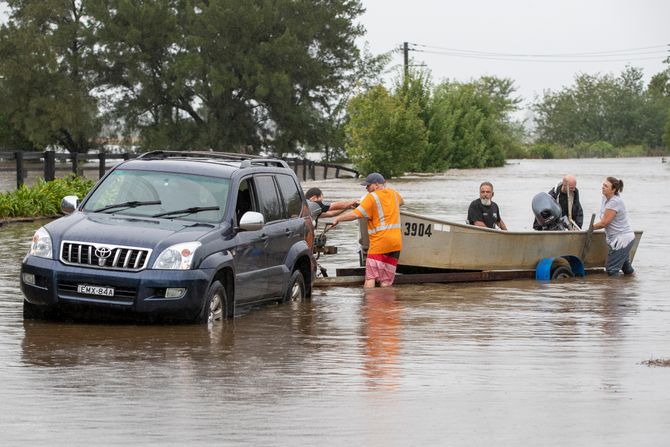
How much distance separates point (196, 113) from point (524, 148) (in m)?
72.9

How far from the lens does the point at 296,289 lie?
15.4m

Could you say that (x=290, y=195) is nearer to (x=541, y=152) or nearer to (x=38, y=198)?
(x=38, y=198)

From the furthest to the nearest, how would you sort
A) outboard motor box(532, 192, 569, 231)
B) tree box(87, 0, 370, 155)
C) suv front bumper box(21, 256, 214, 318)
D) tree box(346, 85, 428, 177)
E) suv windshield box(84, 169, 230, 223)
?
tree box(87, 0, 370, 155), tree box(346, 85, 428, 177), outboard motor box(532, 192, 569, 231), suv windshield box(84, 169, 230, 223), suv front bumper box(21, 256, 214, 318)

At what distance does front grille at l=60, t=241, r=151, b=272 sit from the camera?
492 inches

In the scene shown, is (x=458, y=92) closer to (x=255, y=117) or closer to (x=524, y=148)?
(x=255, y=117)

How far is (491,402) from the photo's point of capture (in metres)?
9.02

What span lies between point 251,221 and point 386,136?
184 ft

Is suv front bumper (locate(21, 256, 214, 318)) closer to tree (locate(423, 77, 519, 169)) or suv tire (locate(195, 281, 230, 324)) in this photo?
suv tire (locate(195, 281, 230, 324))

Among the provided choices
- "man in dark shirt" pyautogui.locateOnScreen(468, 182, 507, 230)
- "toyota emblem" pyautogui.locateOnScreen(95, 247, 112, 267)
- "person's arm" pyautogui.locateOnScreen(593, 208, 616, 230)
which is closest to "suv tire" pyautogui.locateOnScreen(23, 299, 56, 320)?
"toyota emblem" pyautogui.locateOnScreen(95, 247, 112, 267)

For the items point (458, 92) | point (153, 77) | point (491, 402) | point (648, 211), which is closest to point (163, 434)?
point (491, 402)

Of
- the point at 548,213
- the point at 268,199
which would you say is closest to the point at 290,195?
the point at 268,199

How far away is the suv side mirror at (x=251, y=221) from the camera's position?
43.9 feet

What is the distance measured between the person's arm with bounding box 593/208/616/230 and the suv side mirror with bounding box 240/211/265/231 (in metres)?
8.39

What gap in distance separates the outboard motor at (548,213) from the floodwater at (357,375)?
3.27 metres
